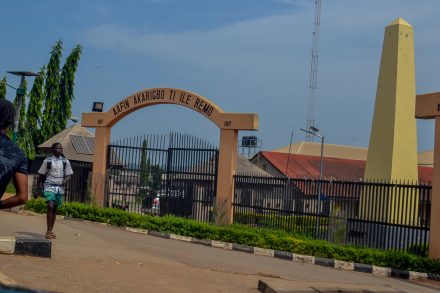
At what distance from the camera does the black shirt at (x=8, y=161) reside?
4809mm

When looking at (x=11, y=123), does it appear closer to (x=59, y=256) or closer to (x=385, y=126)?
(x=59, y=256)

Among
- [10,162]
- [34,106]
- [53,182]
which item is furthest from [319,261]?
[34,106]

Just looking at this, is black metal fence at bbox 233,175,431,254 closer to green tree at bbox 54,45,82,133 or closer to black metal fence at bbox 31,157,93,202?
black metal fence at bbox 31,157,93,202

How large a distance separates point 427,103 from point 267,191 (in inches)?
179

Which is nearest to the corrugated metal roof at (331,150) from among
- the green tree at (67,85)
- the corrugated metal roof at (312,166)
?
the corrugated metal roof at (312,166)

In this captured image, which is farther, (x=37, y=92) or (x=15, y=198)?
(x=37, y=92)

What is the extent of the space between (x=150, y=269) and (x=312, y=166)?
125 feet

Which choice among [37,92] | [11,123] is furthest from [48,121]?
[11,123]

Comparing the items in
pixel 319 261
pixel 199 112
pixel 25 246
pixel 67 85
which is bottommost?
pixel 319 261

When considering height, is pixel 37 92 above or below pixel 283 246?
above

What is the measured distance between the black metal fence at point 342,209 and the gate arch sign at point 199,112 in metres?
0.33

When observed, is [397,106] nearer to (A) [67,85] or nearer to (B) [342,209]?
(B) [342,209]

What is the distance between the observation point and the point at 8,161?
486cm

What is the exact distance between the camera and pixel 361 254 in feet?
42.9
